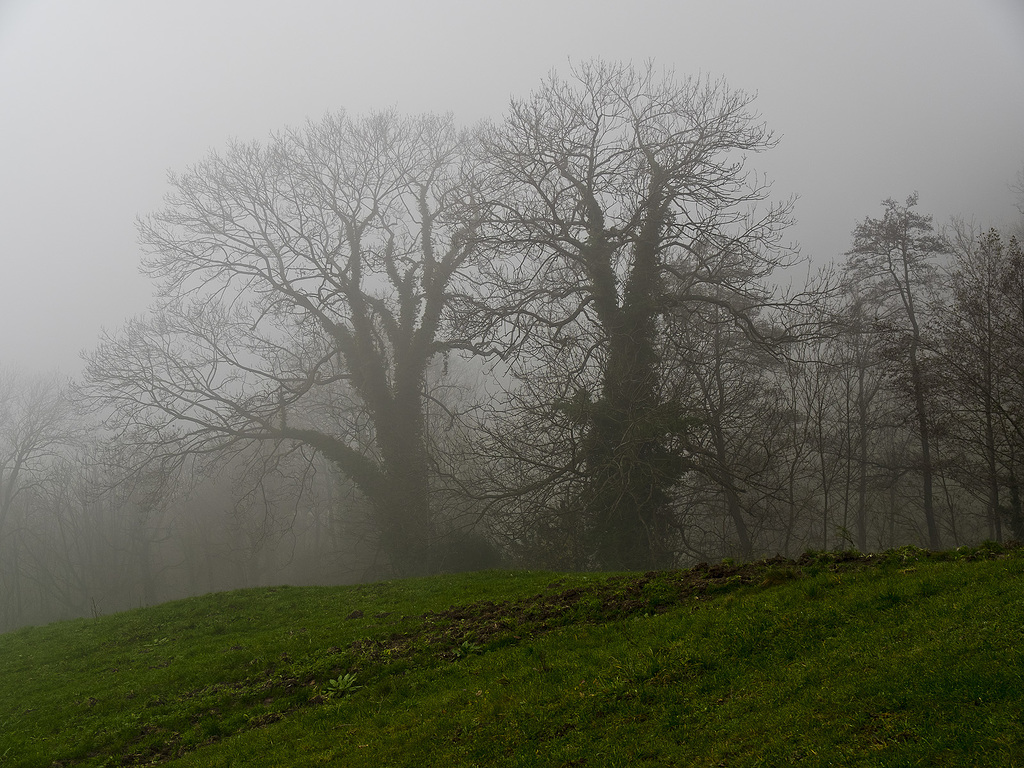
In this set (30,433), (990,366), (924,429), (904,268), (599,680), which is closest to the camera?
(599,680)

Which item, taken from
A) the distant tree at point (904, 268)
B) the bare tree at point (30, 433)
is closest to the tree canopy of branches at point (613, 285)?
the distant tree at point (904, 268)

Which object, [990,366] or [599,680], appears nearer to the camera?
[599,680]

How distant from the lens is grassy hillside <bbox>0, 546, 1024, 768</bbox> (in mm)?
5273

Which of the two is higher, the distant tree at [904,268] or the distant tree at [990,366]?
the distant tree at [904,268]

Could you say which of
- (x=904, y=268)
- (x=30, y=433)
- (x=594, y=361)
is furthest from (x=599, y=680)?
(x=30, y=433)

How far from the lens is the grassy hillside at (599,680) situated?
17.3ft

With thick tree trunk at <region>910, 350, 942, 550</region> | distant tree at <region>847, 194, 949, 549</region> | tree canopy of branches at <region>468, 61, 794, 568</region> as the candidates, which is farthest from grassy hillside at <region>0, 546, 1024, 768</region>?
distant tree at <region>847, 194, 949, 549</region>

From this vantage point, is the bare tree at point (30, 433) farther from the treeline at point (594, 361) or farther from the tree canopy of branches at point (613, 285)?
the tree canopy of branches at point (613, 285)

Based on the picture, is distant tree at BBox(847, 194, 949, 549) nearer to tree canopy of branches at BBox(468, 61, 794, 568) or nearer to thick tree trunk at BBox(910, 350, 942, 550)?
thick tree trunk at BBox(910, 350, 942, 550)

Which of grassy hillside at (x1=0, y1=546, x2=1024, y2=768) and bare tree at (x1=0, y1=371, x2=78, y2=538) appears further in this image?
bare tree at (x1=0, y1=371, x2=78, y2=538)

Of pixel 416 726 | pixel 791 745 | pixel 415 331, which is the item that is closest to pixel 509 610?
pixel 416 726

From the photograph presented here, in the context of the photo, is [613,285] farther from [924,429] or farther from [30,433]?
[30,433]

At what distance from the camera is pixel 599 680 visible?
7.47 meters

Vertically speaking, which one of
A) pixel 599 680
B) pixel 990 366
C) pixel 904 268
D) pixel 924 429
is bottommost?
pixel 599 680
